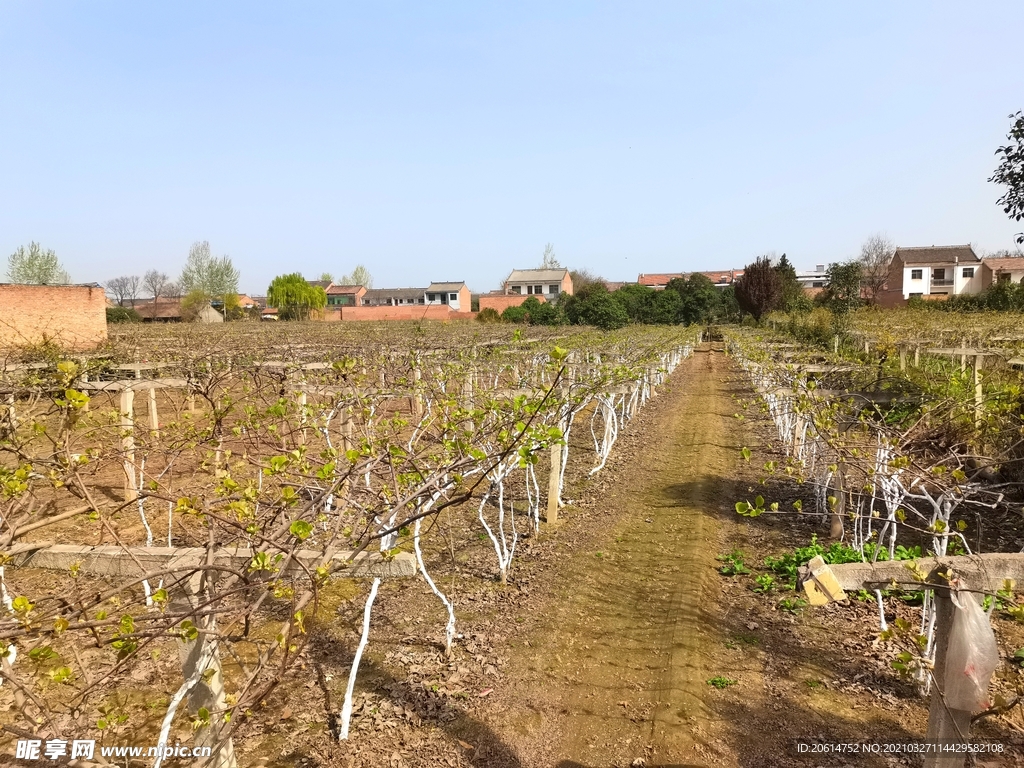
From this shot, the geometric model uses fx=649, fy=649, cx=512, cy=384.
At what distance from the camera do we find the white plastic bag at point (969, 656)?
2438 millimetres

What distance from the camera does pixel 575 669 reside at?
4.77 meters

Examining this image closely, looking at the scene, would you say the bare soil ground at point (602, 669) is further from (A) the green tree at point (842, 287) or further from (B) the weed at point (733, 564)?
(A) the green tree at point (842, 287)

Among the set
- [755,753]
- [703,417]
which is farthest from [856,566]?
[703,417]

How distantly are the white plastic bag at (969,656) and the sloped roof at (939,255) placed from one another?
66.5 metres

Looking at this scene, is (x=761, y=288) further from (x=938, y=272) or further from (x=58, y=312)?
(x=58, y=312)

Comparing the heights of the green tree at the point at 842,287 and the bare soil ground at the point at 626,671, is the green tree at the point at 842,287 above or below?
above

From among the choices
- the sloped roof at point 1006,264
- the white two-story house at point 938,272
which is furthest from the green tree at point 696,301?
the sloped roof at point 1006,264

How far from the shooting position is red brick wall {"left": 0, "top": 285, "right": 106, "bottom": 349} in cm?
2030

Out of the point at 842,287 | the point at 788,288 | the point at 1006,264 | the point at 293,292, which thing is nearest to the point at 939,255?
the point at 1006,264

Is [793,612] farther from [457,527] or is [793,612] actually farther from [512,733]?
[457,527]

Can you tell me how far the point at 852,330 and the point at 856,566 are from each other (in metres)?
21.8

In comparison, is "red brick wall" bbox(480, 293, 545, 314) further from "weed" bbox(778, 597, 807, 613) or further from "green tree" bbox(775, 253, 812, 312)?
"weed" bbox(778, 597, 807, 613)

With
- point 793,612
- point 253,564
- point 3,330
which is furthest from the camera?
point 3,330

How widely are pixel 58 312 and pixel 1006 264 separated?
68033 mm
